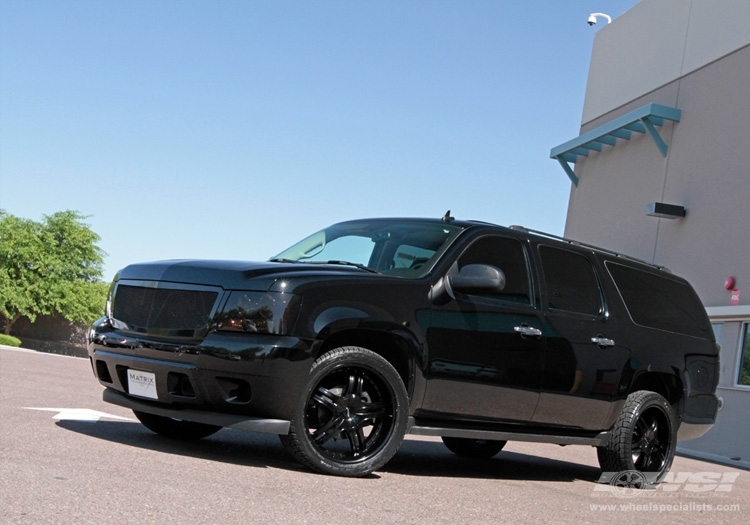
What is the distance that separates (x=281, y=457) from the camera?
6941 millimetres

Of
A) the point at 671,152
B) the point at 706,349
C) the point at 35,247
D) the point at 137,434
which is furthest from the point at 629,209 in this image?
the point at 35,247

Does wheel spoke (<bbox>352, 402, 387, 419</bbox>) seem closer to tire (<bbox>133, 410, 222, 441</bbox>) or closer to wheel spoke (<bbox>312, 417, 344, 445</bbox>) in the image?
wheel spoke (<bbox>312, 417, 344, 445</bbox>)

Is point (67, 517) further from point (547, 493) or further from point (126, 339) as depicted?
point (547, 493)

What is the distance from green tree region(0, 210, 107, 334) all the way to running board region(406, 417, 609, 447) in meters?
51.7

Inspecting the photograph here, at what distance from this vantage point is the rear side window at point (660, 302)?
8641 mm

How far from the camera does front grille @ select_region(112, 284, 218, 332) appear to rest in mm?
6367

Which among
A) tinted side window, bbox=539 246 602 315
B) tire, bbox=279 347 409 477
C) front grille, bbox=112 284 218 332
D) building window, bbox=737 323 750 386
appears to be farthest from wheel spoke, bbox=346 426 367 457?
building window, bbox=737 323 750 386

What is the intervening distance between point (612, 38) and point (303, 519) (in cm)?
2484

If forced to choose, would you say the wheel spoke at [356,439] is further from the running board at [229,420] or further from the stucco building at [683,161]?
the stucco building at [683,161]

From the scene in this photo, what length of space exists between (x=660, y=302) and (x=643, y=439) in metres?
1.23

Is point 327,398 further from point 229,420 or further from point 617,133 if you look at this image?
point 617,133

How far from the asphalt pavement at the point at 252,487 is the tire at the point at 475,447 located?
15 cm

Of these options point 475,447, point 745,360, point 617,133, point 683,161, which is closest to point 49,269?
point 617,133

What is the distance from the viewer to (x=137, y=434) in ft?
24.5
